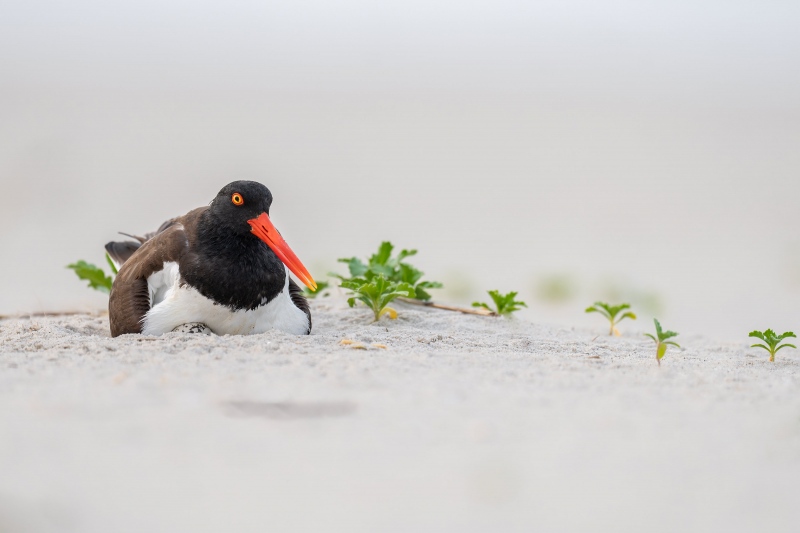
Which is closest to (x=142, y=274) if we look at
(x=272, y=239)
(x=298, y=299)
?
(x=272, y=239)

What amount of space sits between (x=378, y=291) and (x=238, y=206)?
47.8 inches

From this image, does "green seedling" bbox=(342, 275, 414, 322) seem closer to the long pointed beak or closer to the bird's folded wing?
the long pointed beak

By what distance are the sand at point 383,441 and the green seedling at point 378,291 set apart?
151 centimetres

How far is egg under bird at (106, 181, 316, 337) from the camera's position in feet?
16.4

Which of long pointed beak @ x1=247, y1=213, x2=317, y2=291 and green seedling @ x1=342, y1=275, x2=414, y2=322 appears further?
green seedling @ x1=342, y1=275, x2=414, y2=322

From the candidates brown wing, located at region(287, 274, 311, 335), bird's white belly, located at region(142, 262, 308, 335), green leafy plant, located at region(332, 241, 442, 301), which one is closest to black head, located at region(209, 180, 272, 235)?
bird's white belly, located at region(142, 262, 308, 335)

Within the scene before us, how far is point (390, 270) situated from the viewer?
21.5 feet

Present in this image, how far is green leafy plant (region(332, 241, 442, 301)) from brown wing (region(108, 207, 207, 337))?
146cm

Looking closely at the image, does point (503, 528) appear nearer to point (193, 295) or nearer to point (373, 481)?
point (373, 481)

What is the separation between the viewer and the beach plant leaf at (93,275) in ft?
22.5

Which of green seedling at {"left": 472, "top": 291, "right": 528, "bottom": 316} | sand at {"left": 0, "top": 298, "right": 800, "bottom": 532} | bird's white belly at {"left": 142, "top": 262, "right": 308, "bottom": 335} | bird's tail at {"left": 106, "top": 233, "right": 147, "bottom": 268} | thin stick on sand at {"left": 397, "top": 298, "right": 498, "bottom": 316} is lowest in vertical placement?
sand at {"left": 0, "top": 298, "right": 800, "bottom": 532}

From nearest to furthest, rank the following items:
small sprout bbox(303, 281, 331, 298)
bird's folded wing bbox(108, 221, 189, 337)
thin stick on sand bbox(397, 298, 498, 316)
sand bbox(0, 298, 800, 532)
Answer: sand bbox(0, 298, 800, 532)
bird's folded wing bbox(108, 221, 189, 337)
thin stick on sand bbox(397, 298, 498, 316)
small sprout bbox(303, 281, 331, 298)

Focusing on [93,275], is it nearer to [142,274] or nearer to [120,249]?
[120,249]

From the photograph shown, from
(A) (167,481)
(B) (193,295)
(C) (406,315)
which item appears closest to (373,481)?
(A) (167,481)
